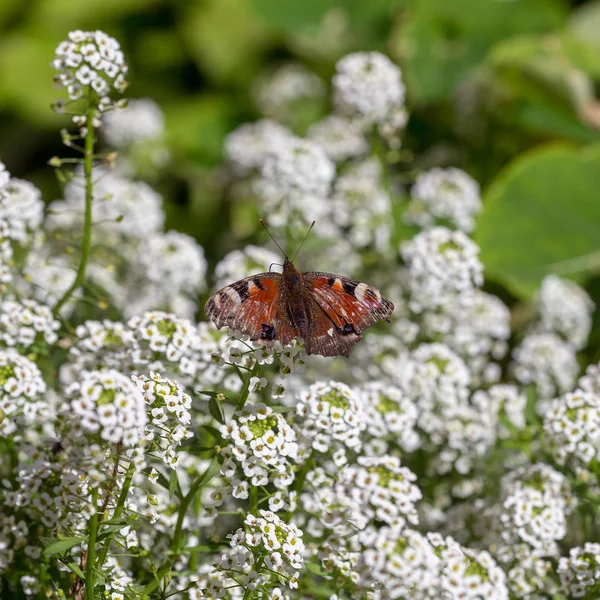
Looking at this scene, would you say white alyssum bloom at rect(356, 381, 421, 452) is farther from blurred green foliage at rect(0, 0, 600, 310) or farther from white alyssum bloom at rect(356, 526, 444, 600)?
blurred green foliage at rect(0, 0, 600, 310)

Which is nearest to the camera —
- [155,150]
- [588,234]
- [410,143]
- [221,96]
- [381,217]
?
[381,217]

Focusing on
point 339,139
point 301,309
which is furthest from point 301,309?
point 339,139

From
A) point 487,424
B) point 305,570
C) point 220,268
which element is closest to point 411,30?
point 220,268

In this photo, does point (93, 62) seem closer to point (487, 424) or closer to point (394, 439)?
point (394, 439)

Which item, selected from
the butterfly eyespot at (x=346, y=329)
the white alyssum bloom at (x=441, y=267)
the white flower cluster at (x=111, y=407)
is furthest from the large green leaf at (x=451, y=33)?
the white flower cluster at (x=111, y=407)

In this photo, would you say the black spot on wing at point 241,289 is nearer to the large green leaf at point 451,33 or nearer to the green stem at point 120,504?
the green stem at point 120,504

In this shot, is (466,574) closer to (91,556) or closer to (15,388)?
(91,556)
